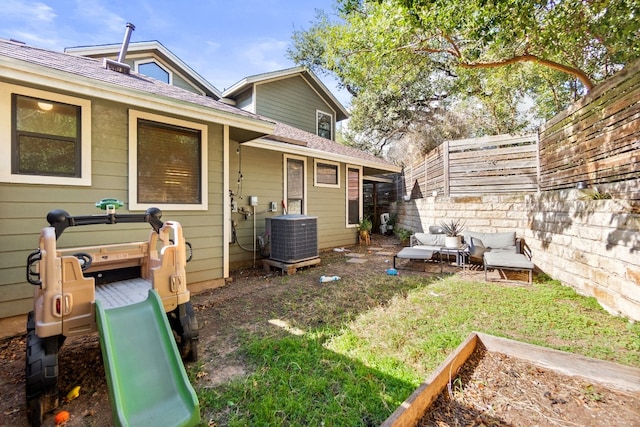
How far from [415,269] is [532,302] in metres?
2.25

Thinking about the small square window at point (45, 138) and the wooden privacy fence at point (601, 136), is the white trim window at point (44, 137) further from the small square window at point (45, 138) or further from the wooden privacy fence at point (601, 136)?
the wooden privacy fence at point (601, 136)

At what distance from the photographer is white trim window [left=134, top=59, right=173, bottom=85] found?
8014 millimetres

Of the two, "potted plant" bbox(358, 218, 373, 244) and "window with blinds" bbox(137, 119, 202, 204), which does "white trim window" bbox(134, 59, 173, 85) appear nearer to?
"window with blinds" bbox(137, 119, 202, 204)

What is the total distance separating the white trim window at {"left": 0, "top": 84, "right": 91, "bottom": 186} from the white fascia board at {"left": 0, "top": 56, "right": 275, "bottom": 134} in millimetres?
198

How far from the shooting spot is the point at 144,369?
1.75m

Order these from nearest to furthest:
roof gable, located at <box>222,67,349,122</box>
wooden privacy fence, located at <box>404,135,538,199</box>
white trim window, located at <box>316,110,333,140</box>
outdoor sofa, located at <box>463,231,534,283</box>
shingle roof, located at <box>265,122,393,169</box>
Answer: outdoor sofa, located at <box>463,231,534,283</box>, wooden privacy fence, located at <box>404,135,538,199</box>, shingle roof, located at <box>265,122,393,169</box>, roof gable, located at <box>222,67,349,122</box>, white trim window, located at <box>316,110,333,140</box>

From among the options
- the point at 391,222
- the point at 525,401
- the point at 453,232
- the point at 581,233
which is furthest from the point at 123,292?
the point at 391,222

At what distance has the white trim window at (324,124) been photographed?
33.8ft

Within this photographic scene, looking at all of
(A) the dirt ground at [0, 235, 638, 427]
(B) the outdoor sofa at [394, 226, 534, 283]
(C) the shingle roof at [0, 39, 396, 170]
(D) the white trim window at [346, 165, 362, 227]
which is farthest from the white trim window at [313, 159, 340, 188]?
(B) the outdoor sofa at [394, 226, 534, 283]

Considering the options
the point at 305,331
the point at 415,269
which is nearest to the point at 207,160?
the point at 305,331

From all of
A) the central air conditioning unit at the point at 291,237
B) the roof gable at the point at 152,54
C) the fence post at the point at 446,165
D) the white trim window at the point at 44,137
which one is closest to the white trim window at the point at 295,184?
the central air conditioning unit at the point at 291,237

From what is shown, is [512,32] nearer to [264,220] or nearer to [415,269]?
[415,269]

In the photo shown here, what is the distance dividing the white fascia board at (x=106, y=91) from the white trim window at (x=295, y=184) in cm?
240

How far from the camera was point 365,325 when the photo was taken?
3.09m
